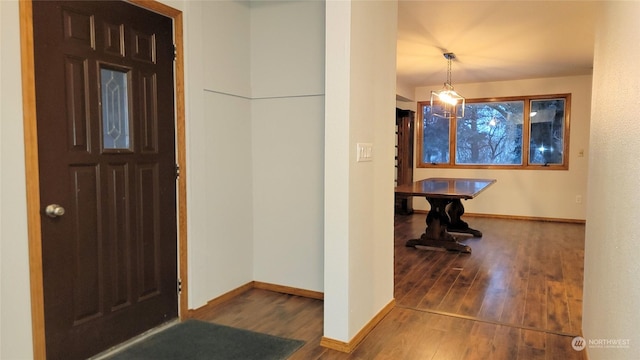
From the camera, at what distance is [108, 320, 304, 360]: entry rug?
2.37 meters

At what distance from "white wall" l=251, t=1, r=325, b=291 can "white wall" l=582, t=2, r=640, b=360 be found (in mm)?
1821

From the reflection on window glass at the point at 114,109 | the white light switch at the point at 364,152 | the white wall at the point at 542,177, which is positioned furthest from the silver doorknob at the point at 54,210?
the white wall at the point at 542,177

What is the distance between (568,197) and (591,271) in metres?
5.24

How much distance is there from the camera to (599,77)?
2.14 meters

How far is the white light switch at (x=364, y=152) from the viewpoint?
8.18ft

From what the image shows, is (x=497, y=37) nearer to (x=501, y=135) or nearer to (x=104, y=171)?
(x=501, y=135)

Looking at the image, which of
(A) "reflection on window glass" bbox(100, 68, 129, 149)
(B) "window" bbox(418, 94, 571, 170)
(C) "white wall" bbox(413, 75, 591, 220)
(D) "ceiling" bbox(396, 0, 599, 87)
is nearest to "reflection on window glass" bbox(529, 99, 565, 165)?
(B) "window" bbox(418, 94, 571, 170)

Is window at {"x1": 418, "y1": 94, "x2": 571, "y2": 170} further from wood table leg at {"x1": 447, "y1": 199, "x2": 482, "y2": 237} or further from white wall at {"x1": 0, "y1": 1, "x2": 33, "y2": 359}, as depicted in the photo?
white wall at {"x1": 0, "y1": 1, "x2": 33, "y2": 359}

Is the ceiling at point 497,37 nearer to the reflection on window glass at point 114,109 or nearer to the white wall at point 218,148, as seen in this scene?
the white wall at point 218,148

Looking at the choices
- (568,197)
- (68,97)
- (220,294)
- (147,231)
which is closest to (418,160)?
(568,197)

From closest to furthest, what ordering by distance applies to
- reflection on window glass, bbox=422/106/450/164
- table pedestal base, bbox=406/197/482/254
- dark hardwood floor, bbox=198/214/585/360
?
dark hardwood floor, bbox=198/214/585/360
table pedestal base, bbox=406/197/482/254
reflection on window glass, bbox=422/106/450/164

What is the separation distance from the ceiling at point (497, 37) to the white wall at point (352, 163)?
1.17m

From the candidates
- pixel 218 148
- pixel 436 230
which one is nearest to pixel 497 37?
pixel 436 230

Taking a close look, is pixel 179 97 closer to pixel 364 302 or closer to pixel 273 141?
pixel 273 141
